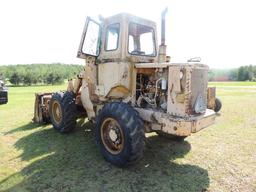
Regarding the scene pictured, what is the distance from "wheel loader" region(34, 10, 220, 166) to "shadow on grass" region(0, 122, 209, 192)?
0.35m

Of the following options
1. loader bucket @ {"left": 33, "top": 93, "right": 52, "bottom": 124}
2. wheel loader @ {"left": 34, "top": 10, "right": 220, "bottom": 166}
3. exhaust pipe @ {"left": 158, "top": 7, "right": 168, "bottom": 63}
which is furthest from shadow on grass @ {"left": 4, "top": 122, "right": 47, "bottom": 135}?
exhaust pipe @ {"left": 158, "top": 7, "right": 168, "bottom": 63}

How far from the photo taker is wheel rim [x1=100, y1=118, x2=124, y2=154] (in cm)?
548

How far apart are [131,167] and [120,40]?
2568mm

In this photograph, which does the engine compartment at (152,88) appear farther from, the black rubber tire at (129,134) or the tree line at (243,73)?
the tree line at (243,73)

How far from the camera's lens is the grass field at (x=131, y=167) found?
477cm

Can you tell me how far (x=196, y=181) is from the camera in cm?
490

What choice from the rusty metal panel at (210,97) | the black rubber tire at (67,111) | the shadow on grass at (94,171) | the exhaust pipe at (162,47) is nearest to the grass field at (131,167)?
the shadow on grass at (94,171)

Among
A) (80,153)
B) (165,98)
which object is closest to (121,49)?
(165,98)

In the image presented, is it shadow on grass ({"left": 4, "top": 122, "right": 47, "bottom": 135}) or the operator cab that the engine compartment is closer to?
the operator cab

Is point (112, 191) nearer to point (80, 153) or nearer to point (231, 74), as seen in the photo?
Result: point (80, 153)

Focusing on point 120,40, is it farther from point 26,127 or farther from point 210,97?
point 26,127

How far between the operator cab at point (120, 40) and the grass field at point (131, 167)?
2.12 m

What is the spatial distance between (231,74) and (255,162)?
9727 cm

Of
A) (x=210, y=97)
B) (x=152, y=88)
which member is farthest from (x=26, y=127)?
(x=210, y=97)
